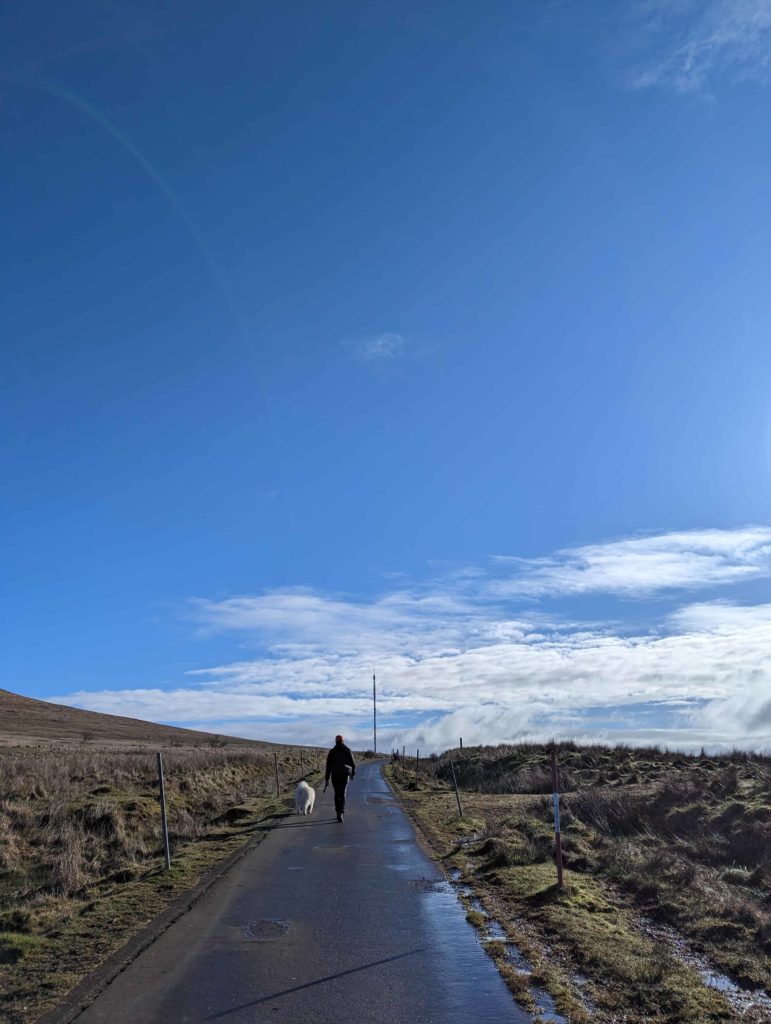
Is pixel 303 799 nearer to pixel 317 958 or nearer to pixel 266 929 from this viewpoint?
pixel 266 929

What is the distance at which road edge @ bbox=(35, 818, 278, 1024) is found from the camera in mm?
6820

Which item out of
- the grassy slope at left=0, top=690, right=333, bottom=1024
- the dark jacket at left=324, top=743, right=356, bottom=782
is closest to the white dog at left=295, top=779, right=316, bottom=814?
the grassy slope at left=0, top=690, right=333, bottom=1024

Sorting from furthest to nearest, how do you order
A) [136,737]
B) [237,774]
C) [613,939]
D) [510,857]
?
[136,737] → [237,774] → [510,857] → [613,939]

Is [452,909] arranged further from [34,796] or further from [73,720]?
[73,720]

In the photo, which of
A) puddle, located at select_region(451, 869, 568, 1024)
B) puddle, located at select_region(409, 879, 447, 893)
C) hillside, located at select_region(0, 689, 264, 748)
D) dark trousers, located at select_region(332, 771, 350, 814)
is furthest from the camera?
hillside, located at select_region(0, 689, 264, 748)

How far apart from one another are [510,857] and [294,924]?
17.1ft

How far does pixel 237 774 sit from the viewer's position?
39312 mm

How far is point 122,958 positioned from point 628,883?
746 centimetres

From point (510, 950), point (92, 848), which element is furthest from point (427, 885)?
point (92, 848)

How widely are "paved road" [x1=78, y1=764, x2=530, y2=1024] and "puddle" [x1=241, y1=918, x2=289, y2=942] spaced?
15 mm

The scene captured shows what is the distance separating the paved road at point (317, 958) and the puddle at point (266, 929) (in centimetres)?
1

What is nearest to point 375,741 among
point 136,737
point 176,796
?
point 136,737

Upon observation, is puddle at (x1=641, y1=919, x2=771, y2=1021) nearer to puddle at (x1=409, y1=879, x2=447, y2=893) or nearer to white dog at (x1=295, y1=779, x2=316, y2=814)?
puddle at (x1=409, y1=879, x2=447, y2=893)

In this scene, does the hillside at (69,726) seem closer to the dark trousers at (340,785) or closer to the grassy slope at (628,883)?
the dark trousers at (340,785)
